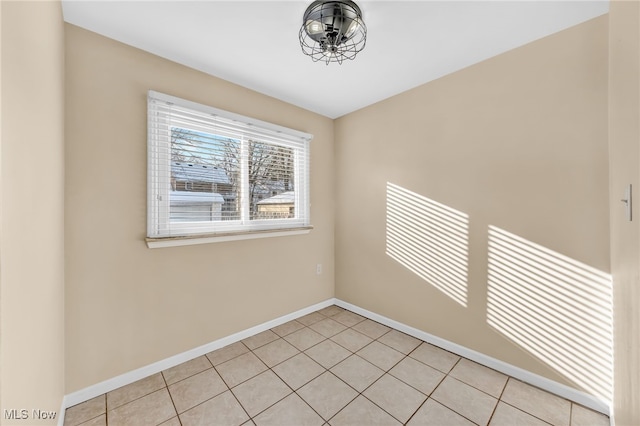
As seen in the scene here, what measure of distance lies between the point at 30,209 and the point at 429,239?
2.45 meters

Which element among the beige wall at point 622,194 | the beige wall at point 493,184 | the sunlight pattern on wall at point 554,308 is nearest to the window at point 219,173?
the beige wall at point 493,184

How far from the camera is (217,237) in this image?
214 cm

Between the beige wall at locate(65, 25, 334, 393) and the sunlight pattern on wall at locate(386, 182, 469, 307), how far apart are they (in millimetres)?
1507

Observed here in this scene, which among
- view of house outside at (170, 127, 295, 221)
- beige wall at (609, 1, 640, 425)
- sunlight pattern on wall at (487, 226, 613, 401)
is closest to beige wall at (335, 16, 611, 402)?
sunlight pattern on wall at (487, 226, 613, 401)

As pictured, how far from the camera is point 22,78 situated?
2.66 ft

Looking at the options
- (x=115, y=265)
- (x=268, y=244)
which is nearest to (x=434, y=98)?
(x=268, y=244)

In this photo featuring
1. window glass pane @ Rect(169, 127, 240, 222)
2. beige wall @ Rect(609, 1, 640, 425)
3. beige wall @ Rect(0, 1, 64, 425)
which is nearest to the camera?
beige wall @ Rect(0, 1, 64, 425)

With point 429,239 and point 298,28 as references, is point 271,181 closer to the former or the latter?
point 298,28

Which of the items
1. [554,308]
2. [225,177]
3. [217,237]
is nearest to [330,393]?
[217,237]

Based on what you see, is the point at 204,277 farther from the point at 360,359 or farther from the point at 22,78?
the point at 22,78

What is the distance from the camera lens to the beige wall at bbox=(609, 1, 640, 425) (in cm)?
88

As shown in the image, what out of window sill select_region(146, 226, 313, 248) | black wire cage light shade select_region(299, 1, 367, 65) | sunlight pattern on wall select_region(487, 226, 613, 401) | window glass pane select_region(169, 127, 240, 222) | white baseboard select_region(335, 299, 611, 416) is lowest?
white baseboard select_region(335, 299, 611, 416)

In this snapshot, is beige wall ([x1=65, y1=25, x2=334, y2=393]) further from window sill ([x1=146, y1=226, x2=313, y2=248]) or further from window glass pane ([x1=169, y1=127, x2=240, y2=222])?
window glass pane ([x1=169, y1=127, x2=240, y2=222])

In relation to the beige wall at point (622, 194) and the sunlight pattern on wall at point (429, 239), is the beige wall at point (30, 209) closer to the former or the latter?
the beige wall at point (622, 194)
